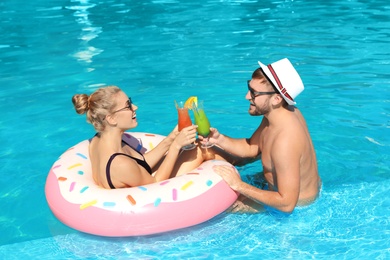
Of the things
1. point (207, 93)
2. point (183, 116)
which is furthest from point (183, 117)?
point (207, 93)

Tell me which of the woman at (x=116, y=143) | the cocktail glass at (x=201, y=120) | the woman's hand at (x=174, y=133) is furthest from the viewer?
the woman's hand at (x=174, y=133)

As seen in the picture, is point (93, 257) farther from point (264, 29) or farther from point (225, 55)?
point (264, 29)

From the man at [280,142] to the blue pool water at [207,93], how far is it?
1.22ft

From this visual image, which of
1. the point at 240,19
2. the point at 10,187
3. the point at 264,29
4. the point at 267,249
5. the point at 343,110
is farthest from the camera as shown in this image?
the point at 240,19

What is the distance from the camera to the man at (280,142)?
4492mm

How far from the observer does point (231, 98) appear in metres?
7.99

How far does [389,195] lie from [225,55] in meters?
5.05

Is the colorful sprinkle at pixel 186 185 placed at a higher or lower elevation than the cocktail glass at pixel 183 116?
lower

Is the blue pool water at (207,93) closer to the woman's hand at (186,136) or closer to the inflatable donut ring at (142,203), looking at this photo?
the inflatable donut ring at (142,203)

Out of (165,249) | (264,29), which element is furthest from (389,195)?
(264,29)

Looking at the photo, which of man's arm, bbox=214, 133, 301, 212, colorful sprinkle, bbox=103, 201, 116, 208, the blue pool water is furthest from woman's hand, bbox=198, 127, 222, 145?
colorful sprinkle, bbox=103, 201, 116, 208

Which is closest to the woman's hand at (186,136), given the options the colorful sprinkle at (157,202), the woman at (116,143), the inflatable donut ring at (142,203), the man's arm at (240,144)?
the woman at (116,143)

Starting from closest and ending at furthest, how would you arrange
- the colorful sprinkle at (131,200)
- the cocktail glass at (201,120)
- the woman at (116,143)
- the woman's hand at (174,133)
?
1. the colorful sprinkle at (131,200)
2. the woman at (116,143)
3. the cocktail glass at (201,120)
4. the woman's hand at (174,133)

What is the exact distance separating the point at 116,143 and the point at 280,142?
1279 mm
